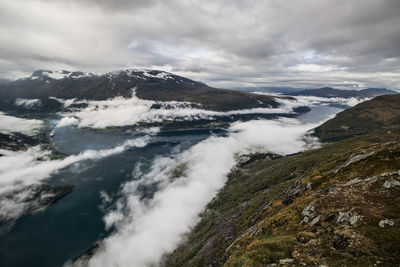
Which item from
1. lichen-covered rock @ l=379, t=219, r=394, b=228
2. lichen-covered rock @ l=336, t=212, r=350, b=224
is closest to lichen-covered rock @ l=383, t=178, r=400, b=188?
lichen-covered rock @ l=336, t=212, r=350, b=224

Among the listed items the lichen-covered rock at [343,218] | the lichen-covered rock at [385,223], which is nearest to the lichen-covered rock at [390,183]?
the lichen-covered rock at [343,218]

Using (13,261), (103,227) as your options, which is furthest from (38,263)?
(103,227)

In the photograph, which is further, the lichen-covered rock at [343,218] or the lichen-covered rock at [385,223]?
the lichen-covered rock at [343,218]

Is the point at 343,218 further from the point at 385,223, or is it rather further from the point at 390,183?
the point at 390,183

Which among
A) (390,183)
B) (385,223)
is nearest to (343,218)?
(385,223)

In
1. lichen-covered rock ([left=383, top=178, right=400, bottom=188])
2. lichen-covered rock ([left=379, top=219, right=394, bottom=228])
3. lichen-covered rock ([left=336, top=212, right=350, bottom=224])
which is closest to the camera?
lichen-covered rock ([left=379, top=219, right=394, bottom=228])

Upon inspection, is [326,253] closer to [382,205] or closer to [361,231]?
[361,231]

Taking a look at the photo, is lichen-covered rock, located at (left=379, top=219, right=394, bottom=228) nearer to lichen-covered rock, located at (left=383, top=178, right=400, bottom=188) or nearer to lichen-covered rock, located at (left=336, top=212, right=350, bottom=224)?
lichen-covered rock, located at (left=336, top=212, right=350, bottom=224)

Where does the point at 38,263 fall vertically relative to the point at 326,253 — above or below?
below

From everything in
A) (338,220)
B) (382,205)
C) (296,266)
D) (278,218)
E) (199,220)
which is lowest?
(199,220)

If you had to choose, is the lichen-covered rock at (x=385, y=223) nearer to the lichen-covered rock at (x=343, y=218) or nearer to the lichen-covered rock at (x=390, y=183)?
the lichen-covered rock at (x=343, y=218)

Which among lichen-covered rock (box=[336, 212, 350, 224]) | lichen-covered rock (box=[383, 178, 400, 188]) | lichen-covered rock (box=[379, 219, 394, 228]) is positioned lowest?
lichen-covered rock (box=[336, 212, 350, 224])
